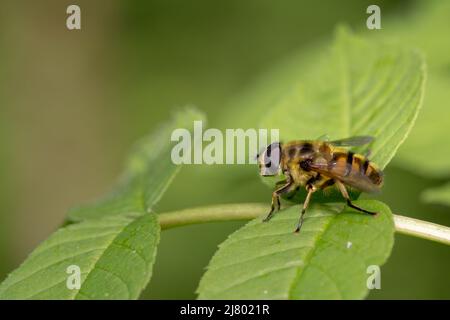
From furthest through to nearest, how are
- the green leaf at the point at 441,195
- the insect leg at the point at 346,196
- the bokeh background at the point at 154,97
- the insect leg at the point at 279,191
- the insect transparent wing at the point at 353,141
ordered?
the bokeh background at the point at 154,97 < the green leaf at the point at 441,195 < the insect transparent wing at the point at 353,141 < the insect leg at the point at 279,191 < the insect leg at the point at 346,196

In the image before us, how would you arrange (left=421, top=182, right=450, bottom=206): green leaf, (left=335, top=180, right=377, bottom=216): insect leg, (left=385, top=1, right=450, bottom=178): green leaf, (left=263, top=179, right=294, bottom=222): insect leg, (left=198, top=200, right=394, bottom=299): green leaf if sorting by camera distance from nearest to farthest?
(left=198, top=200, right=394, bottom=299): green leaf → (left=335, top=180, right=377, bottom=216): insect leg → (left=263, top=179, right=294, bottom=222): insect leg → (left=421, top=182, right=450, bottom=206): green leaf → (left=385, top=1, right=450, bottom=178): green leaf

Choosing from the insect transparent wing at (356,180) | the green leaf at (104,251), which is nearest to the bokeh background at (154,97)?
the insect transparent wing at (356,180)

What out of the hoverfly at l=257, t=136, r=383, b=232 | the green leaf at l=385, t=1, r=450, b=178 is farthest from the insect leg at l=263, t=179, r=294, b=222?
the green leaf at l=385, t=1, r=450, b=178

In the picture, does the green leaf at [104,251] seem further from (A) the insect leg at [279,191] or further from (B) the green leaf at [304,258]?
(A) the insect leg at [279,191]

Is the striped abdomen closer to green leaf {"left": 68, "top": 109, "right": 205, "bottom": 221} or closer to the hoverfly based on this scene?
the hoverfly

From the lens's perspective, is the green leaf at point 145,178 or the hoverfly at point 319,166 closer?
the hoverfly at point 319,166

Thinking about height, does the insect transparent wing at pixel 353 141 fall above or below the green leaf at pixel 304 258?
above

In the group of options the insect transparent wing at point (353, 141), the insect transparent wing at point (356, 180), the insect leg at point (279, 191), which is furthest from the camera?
the insect transparent wing at point (353, 141)

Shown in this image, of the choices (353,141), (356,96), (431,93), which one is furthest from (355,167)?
(431,93)
